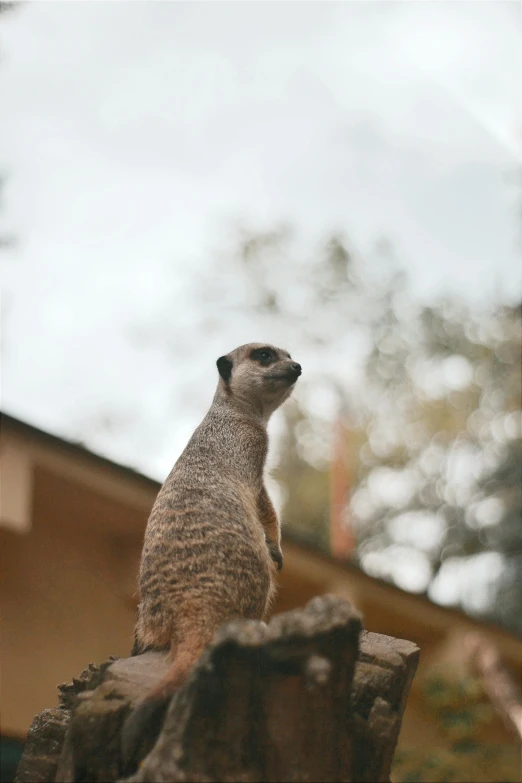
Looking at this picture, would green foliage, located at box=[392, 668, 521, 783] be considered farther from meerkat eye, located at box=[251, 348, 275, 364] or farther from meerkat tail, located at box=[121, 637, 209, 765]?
meerkat tail, located at box=[121, 637, 209, 765]

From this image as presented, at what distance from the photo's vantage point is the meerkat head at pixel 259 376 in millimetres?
3223

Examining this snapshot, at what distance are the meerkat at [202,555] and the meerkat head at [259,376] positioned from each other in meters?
0.26

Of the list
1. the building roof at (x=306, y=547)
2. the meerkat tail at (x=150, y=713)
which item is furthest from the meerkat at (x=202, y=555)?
the building roof at (x=306, y=547)

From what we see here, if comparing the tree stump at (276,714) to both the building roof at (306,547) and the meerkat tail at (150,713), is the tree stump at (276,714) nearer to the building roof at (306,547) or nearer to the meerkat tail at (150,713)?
the meerkat tail at (150,713)

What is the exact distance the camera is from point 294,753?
1.71 metres

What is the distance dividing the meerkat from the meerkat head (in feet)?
0.85

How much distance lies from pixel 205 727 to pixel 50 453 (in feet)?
8.26

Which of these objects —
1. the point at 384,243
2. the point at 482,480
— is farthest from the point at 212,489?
the point at 384,243

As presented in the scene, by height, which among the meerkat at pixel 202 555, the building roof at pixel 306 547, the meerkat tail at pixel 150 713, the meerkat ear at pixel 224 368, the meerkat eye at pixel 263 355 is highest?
the meerkat eye at pixel 263 355

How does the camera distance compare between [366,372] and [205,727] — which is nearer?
[205,727]

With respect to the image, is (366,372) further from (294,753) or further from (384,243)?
(294,753)

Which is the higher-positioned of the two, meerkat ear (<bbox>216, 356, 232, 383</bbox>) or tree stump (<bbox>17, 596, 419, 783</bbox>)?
meerkat ear (<bbox>216, 356, 232, 383</bbox>)

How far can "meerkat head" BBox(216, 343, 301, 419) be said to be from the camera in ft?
10.6

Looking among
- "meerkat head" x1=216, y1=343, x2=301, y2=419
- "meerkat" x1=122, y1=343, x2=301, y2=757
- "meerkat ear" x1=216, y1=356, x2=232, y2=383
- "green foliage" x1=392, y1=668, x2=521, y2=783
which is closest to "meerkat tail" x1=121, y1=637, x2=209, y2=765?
"meerkat" x1=122, y1=343, x2=301, y2=757
